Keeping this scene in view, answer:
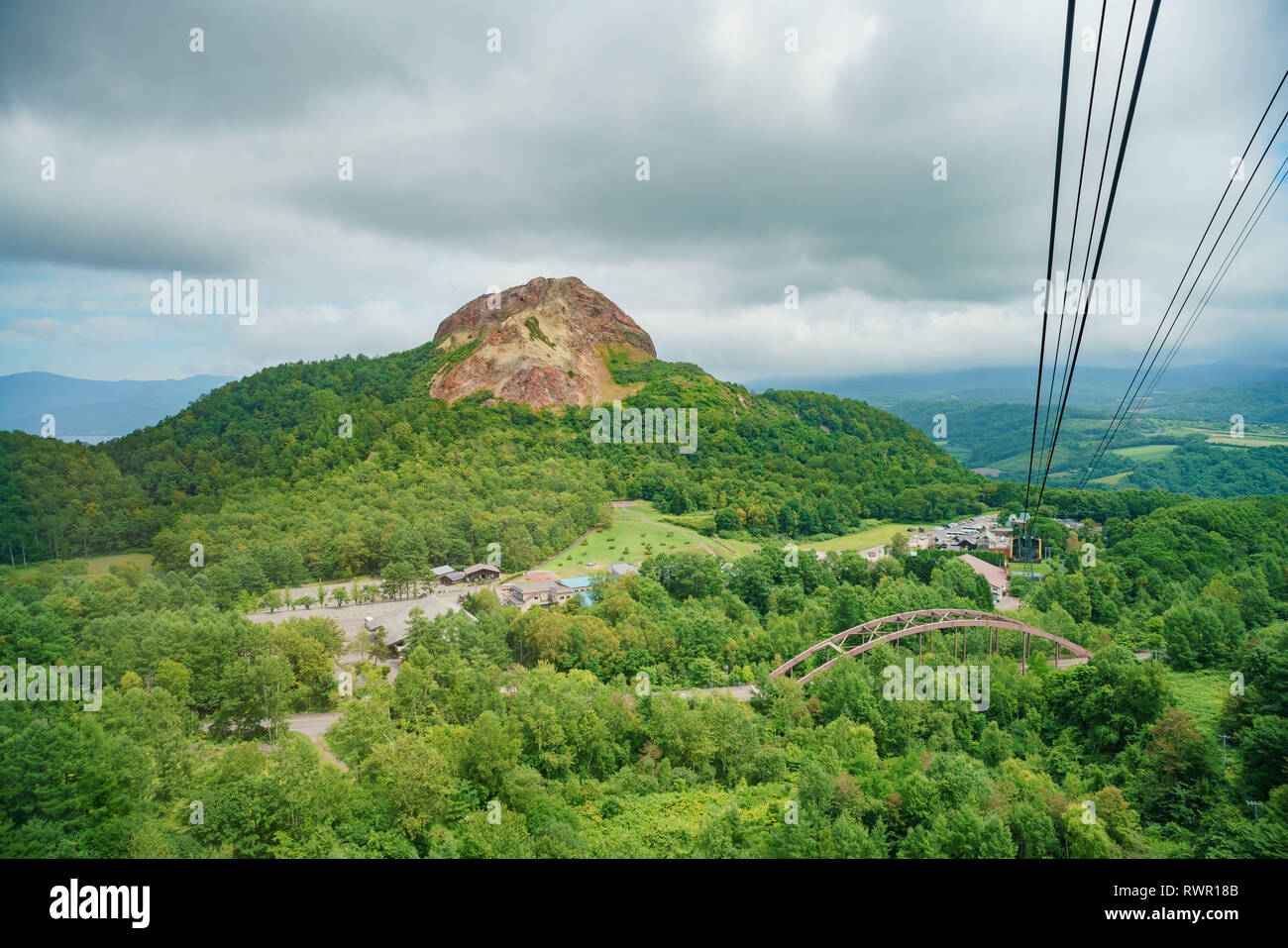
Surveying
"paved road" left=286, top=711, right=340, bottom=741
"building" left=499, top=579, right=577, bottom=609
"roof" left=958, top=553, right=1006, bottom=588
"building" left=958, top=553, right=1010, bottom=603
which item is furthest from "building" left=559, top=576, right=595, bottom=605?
"roof" left=958, top=553, right=1006, bottom=588

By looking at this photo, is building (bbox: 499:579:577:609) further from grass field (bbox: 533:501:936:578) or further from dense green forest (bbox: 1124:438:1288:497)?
dense green forest (bbox: 1124:438:1288:497)

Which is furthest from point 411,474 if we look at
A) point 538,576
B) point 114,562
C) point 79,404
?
point 79,404

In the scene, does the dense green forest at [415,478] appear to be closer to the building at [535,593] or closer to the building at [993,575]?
the building at [535,593]

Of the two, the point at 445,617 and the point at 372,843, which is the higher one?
the point at 445,617
